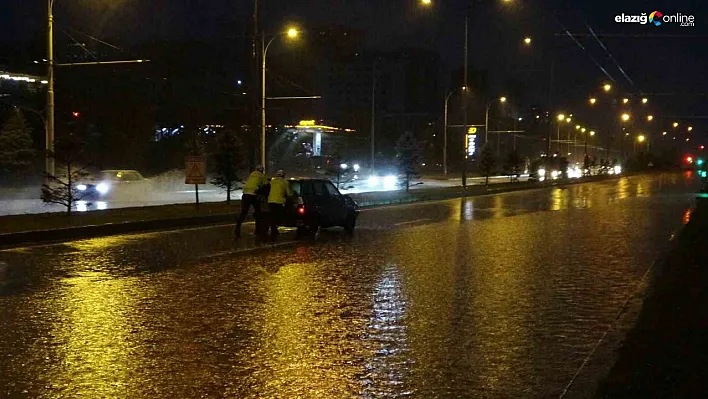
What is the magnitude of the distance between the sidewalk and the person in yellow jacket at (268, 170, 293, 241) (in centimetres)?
890

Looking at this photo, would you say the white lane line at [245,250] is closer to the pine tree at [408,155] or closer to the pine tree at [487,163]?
the pine tree at [408,155]

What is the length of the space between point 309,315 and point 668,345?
13.1 feet

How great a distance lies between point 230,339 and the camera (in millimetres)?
8398

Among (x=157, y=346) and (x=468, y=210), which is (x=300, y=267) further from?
(x=468, y=210)

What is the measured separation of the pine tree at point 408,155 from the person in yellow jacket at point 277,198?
83.1ft

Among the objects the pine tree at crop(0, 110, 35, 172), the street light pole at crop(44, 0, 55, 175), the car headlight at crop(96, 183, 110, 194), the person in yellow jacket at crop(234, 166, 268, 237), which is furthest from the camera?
the pine tree at crop(0, 110, 35, 172)

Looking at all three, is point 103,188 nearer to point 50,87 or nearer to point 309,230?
point 50,87

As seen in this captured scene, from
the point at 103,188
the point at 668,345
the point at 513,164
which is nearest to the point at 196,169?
the point at 103,188

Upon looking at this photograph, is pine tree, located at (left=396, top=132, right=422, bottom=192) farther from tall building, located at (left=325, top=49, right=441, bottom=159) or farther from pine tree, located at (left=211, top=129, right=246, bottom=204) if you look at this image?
tall building, located at (left=325, top=49, right=441, bottom=159)

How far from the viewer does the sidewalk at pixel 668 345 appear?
6.15 m

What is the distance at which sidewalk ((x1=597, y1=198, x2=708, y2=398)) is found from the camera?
6.15 m

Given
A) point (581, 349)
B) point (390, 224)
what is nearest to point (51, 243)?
point (390, 224)

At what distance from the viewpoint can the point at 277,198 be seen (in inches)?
749

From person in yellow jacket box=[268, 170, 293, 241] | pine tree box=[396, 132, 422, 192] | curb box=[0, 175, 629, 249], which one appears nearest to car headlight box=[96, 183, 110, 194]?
curb box=[0, 175, 629, 249]
